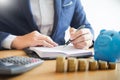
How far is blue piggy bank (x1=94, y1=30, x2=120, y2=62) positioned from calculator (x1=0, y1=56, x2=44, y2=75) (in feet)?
0.64

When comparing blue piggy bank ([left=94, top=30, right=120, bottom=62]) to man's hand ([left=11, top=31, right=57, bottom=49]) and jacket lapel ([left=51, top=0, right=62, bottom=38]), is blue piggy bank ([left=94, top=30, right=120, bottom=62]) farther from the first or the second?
jacket lapel ([left=51, top=0, right=62, bottom=38])

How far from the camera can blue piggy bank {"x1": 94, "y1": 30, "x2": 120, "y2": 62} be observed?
0.75 m

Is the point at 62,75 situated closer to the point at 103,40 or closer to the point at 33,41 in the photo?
the point at 103,40

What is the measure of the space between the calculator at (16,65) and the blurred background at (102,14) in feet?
4.20

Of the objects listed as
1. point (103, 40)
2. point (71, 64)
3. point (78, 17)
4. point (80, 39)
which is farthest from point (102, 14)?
point (71, 64)

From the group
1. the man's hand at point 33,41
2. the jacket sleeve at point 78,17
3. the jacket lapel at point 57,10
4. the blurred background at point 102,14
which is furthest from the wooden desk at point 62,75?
the blurred background at point 102,14

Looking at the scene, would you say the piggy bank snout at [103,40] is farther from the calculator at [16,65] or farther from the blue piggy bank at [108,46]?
the calculator at [16,65]

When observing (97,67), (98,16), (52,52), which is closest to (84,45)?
(52,52)

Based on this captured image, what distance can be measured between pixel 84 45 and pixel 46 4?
349 mm

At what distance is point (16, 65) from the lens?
641 millimetres

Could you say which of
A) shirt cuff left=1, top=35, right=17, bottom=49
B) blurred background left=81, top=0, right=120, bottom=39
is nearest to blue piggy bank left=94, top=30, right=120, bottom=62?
shirt cuff left=1, top=35, right=17, bottom=49

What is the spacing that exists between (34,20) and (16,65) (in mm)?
556

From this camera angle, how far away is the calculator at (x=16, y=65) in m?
0.61

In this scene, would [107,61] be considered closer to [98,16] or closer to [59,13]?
[59,13]
